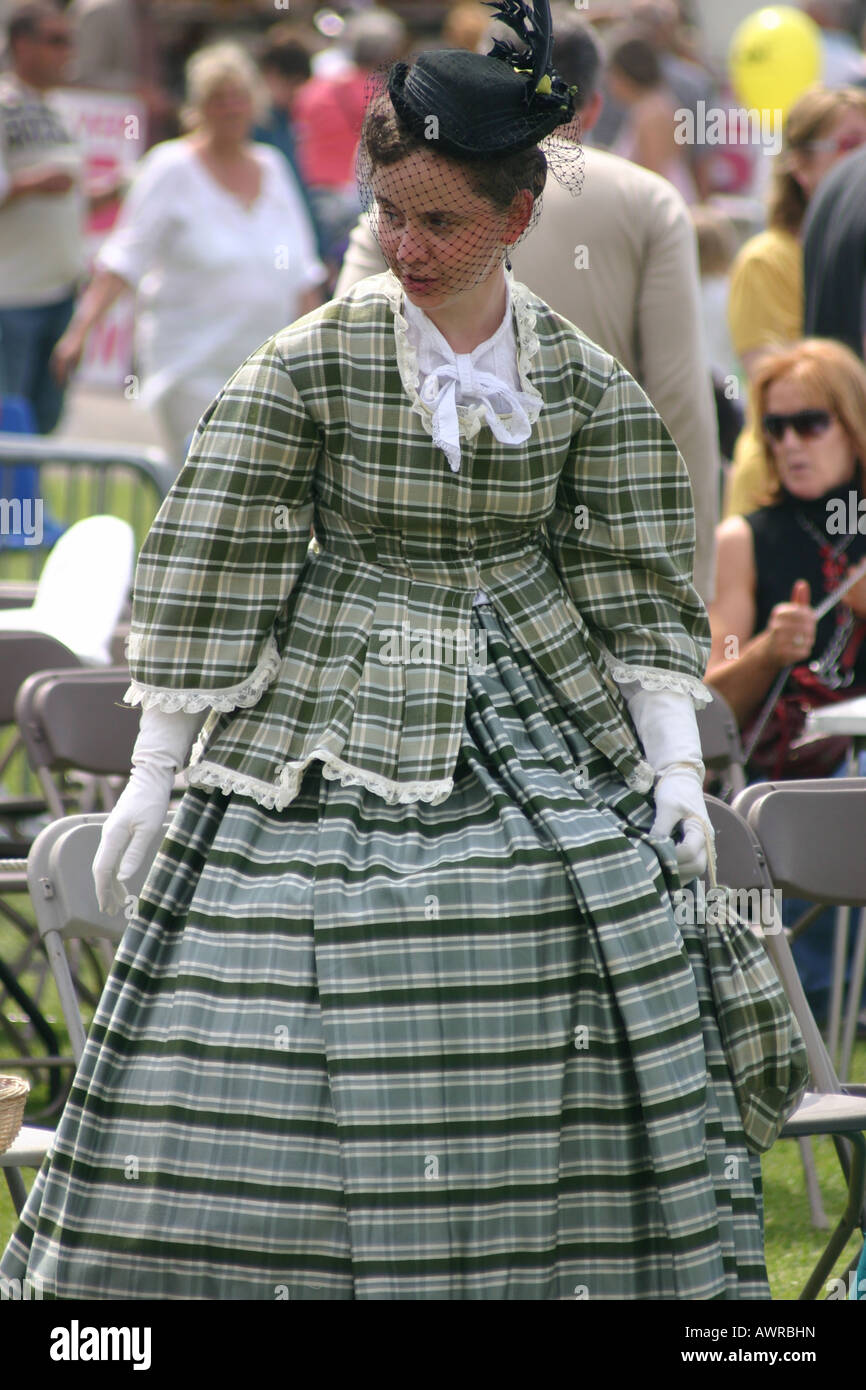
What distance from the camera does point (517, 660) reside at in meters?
2.92

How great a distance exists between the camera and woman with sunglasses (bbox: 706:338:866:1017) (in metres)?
5.04

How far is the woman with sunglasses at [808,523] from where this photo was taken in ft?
16.5

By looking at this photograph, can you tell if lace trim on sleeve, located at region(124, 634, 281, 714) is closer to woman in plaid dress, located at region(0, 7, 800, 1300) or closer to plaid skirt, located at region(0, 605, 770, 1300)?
woman in plaid dress, located at region(0, 7, 800, 1300)

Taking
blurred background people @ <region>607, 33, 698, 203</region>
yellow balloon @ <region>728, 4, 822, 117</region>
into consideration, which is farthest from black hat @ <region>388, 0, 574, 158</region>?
yellow balloon @ <region>728, 4, 822, 117</region>

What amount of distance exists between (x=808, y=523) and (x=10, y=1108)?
2936mm

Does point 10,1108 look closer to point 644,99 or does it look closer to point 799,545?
point 799,545

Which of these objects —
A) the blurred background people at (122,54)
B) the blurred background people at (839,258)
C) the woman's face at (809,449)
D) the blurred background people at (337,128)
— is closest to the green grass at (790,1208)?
the woman's face at (809,449)

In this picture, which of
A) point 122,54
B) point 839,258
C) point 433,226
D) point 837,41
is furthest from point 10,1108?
point 122,54

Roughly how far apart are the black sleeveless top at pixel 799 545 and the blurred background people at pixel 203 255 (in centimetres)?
365

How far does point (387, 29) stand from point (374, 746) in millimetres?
8760

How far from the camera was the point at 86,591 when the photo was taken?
5.47 metres

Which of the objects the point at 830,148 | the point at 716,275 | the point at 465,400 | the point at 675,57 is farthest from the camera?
the point at 675,57

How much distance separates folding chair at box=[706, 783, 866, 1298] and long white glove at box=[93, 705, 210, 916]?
3.20 feet

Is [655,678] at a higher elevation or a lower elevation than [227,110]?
lower
